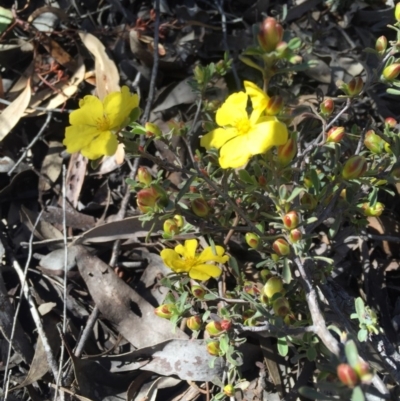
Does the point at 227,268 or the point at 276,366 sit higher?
the point at 227,268

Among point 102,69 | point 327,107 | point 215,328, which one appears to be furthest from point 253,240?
point 102,69

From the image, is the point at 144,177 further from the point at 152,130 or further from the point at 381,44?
the point at 381,44

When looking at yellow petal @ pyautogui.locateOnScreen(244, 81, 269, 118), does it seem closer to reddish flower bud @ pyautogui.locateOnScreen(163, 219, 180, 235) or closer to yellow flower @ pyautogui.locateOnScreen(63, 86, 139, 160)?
yellow flower @ pyautogui.locateOnScreen(63, 86, 139, 160)

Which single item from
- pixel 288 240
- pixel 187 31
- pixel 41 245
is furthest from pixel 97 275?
pixel 187 31

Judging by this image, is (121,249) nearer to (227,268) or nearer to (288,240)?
(227,268)

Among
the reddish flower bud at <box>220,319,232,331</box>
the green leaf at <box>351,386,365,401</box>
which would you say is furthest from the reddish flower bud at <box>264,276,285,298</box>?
the green leaf at <box>351,386,365,401</box>

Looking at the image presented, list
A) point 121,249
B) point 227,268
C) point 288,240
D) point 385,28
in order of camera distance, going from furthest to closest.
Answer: point 385,28, point 121,249, point 227,268, point 288,240

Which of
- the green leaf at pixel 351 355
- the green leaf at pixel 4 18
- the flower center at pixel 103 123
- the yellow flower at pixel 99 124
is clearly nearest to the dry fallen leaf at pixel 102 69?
the green leaf at pixel 4 18
